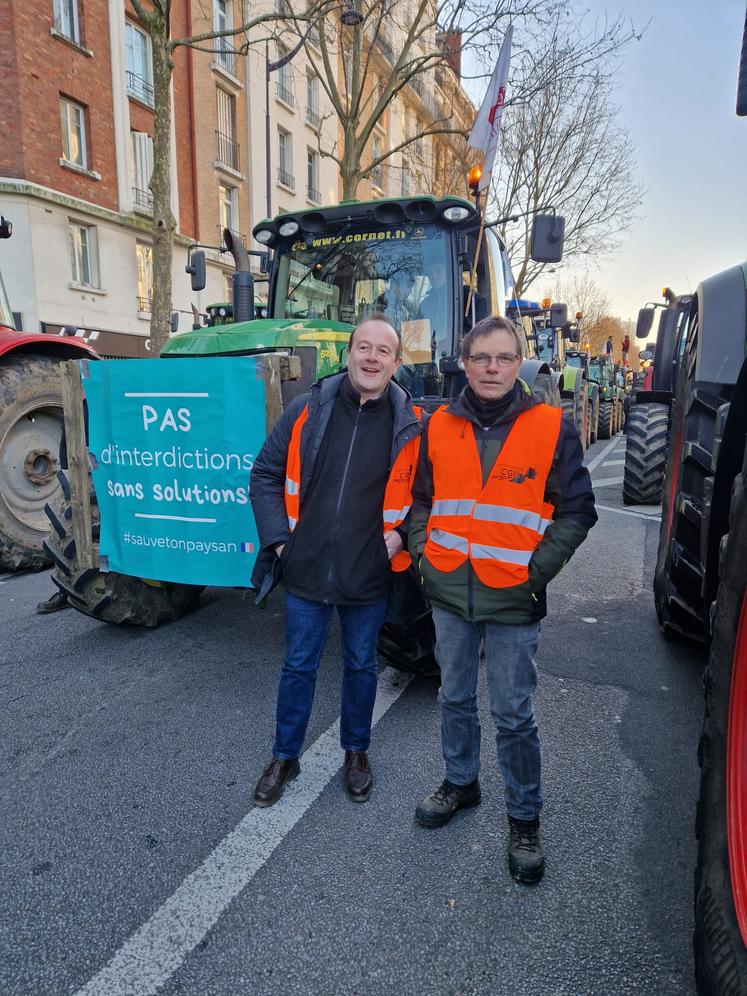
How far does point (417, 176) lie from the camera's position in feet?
83.0

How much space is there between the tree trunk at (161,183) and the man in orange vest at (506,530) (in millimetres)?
9575

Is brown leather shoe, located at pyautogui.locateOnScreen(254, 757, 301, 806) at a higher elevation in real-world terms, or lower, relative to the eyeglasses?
lower

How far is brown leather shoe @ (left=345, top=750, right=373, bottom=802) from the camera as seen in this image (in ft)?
8.44

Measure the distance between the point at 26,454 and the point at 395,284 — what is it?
11.1 ft

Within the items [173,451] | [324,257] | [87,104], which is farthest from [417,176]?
[173,451]

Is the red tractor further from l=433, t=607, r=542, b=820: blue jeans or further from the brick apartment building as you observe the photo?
the brick apartment building

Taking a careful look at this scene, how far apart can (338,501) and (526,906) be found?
1433mm

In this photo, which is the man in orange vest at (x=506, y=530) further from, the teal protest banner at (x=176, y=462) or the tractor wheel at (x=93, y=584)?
the tractor wheel at (x=93, y=584)

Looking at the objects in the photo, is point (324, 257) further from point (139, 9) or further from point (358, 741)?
point (139, 9)

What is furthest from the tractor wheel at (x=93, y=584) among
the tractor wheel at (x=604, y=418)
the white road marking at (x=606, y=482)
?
the tractor wheel at (x=604, y=418)

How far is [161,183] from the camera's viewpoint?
444 inches

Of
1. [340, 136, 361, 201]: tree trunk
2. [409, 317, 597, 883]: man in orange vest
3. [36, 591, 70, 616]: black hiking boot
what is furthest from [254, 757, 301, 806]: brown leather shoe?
[340, 136, 361, 201]: tree trunk

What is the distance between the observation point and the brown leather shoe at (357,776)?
2572mm

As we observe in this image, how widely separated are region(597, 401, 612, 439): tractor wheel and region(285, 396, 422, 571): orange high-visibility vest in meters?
18.9
